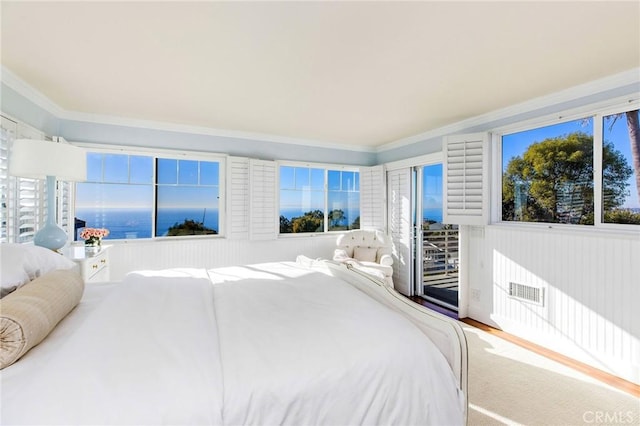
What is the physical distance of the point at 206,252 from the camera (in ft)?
13.0

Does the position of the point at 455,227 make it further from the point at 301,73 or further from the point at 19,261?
the point at 19,261

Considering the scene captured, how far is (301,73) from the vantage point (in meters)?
2.34

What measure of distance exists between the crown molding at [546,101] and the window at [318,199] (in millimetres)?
1504

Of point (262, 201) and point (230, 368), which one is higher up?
point (262, 201)

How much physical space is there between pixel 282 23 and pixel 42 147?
203 centimetres

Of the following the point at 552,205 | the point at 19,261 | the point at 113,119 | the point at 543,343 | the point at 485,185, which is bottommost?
the point at 543,343

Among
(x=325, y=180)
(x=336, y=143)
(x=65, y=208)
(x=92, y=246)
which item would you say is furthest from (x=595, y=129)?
(x=65, y=208)

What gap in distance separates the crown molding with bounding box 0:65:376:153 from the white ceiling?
0.29ft

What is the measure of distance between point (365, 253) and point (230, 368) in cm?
350

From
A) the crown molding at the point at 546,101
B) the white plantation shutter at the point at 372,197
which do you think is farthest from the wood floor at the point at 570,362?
the crown molding at the point at 546,101

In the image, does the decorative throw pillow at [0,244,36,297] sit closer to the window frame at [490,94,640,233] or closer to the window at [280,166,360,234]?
the window at [280,166,360,234]

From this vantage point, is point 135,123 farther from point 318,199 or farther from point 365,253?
point 365,253

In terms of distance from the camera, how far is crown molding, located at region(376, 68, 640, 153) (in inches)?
93.8

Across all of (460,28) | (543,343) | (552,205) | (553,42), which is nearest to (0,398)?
(460,28)
